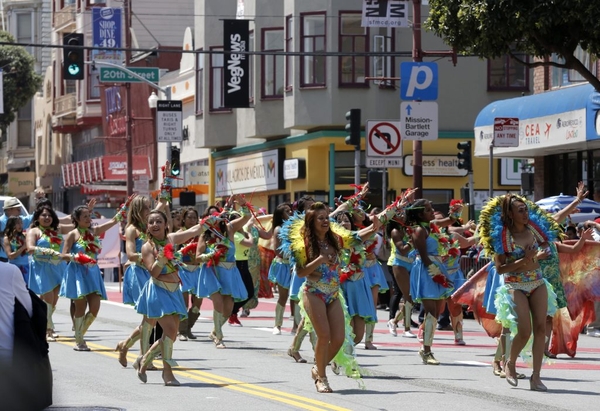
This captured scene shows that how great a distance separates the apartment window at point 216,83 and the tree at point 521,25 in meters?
23.5

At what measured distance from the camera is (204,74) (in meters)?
45.7

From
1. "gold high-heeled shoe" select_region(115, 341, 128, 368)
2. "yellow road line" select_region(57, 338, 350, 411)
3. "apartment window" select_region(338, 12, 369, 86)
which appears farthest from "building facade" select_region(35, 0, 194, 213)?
"yellow road line" select_region(57, 338, 350, 411)

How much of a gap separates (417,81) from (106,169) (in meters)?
32.2

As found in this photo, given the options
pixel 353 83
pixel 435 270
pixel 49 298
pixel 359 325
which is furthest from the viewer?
pixel 353 83

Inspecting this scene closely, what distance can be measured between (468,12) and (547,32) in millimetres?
1186

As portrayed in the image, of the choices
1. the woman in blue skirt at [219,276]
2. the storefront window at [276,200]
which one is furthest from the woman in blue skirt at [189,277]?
the storefront window at [276,200]

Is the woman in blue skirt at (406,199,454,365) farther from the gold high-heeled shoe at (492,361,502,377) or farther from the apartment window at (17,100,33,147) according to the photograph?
the apartment window at (17,100,33,147)

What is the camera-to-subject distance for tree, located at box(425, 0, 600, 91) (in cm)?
1997

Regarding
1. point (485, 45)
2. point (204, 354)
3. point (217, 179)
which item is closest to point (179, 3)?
point (217, 179)

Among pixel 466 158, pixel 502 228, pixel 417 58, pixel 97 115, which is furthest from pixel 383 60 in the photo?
pixel 97 115

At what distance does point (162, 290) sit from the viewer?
1405 centimetres

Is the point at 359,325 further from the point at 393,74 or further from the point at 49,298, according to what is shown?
the point at 393,74

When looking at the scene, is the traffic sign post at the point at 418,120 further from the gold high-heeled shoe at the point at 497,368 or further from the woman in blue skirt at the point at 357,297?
the gold high-heeled shoe at the point at 497,368

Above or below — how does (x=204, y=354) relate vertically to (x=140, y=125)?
below
